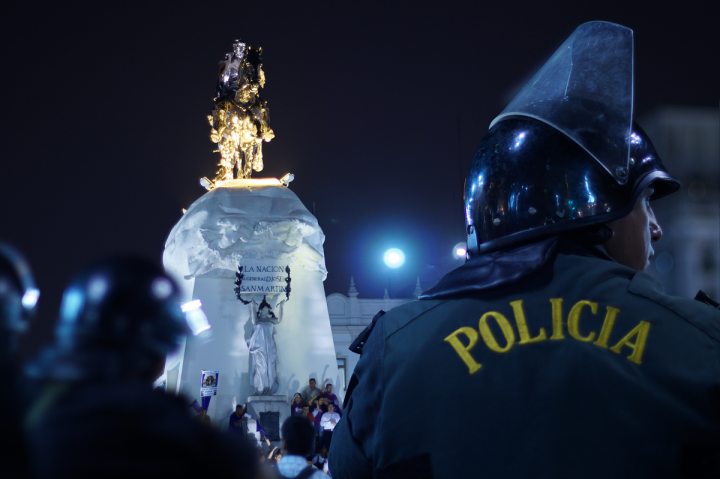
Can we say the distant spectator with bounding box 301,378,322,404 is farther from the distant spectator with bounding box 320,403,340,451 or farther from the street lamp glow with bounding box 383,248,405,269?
the street lamp glow with bounding box 383,248,405,269

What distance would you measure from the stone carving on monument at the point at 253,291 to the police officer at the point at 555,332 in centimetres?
1229

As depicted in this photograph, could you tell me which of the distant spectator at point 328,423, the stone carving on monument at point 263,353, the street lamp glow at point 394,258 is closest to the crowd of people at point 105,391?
the distant spectator at point 328,423

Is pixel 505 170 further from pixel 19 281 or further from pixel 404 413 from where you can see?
pixel 19 281

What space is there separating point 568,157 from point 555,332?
535mm

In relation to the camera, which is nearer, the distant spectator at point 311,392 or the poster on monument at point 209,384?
the poster on monument at point 209,384

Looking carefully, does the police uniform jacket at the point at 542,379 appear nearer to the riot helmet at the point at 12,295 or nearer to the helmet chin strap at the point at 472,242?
the helmet chin strap at the point at 472,242

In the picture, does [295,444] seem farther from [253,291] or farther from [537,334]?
[253,291]

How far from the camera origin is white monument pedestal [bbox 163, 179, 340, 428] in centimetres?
1420

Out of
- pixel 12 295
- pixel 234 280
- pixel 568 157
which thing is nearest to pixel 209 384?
pixel 234 280

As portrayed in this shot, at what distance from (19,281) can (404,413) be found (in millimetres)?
1060

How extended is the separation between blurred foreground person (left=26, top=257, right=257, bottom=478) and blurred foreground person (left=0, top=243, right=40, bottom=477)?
1 centimetres

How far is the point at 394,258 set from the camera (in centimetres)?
2641

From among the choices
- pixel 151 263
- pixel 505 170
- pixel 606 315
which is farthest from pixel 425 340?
pixel 151 263

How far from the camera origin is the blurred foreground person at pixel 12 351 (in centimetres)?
65
